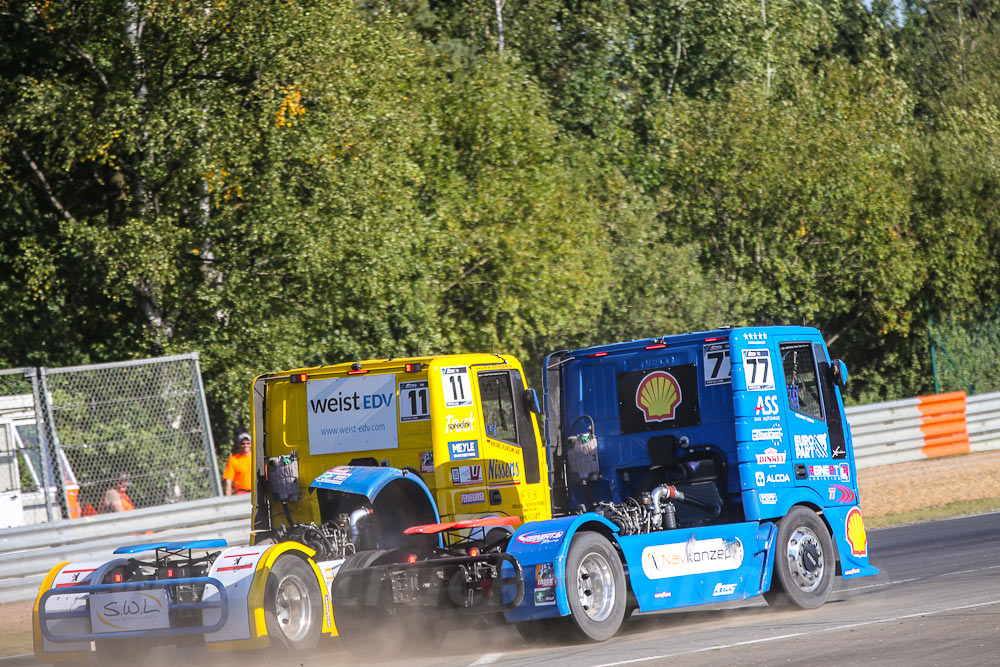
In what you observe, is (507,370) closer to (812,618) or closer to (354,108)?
(812,618)

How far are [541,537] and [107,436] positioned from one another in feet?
23.9

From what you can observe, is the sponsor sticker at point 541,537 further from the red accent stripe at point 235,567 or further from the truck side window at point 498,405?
the truck side window at point 498,405

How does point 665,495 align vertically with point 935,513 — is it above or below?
above

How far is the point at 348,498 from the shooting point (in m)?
10.4

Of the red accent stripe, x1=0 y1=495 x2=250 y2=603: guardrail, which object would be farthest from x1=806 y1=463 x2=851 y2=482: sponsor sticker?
x1=0 y1=495 x2=250 y2=603: guardrail

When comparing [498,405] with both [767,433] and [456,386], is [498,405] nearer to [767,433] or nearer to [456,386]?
[456,386]

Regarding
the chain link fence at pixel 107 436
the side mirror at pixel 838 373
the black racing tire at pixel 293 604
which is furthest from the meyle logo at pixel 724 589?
the chain link fence at pixel 107 436

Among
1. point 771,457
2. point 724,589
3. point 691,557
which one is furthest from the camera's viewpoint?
point 771,457

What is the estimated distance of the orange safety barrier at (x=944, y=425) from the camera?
79.2ft

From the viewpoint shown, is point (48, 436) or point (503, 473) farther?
point (48, 436)

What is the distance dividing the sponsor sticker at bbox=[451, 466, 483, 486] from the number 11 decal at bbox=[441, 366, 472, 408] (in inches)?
22.8

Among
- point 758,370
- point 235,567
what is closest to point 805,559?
point 758,370

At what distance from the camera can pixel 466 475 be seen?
1152 centimetres

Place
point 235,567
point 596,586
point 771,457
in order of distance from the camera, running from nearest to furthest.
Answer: point 235,567 < point 596,586 < point 771,457
